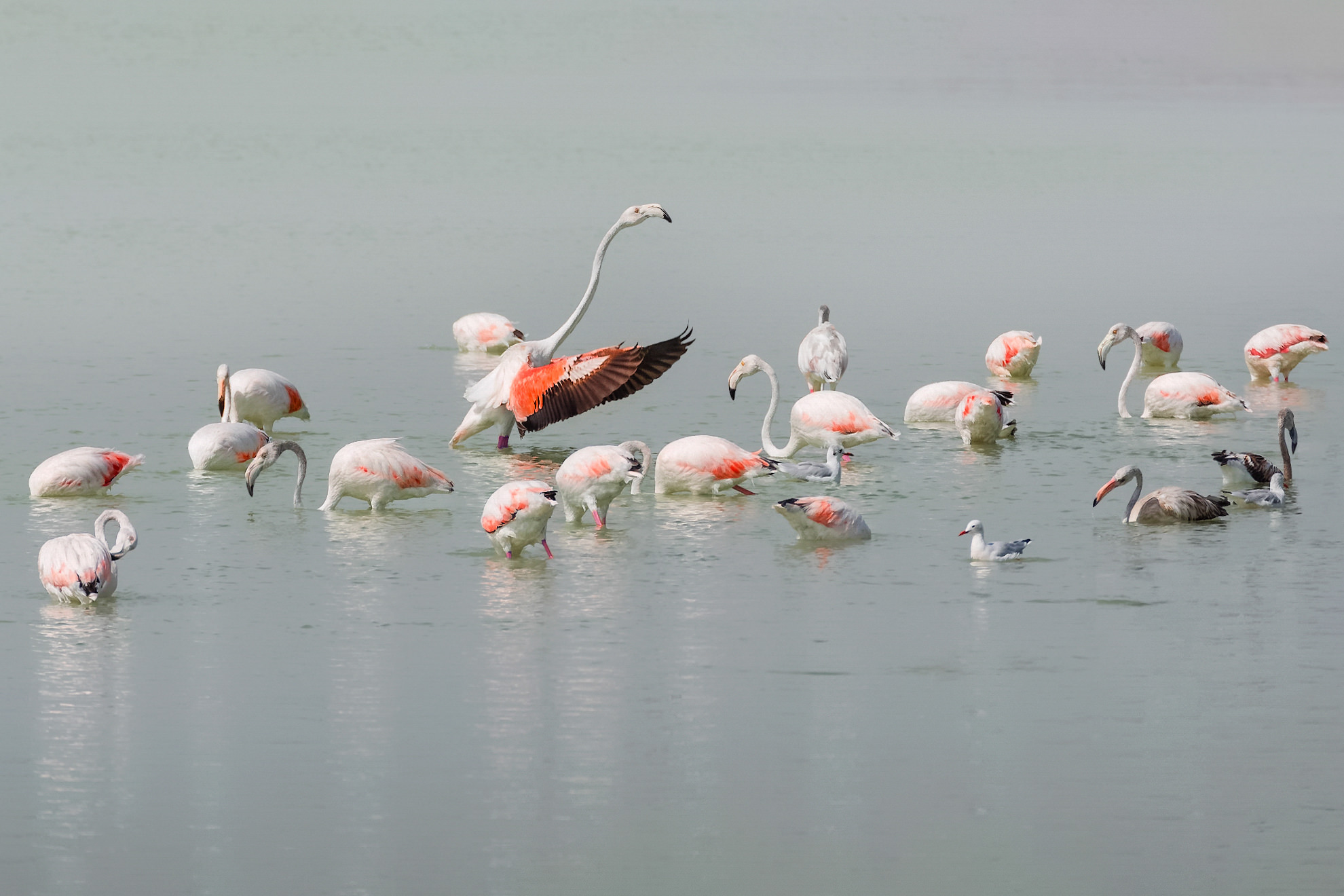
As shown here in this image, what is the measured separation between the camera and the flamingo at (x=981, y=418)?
1276 centimetres

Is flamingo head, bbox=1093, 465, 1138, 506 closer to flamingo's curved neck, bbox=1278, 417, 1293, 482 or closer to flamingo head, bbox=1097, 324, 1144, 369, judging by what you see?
flamingo's curved neck, bbox=1278, 417, 1293, 482

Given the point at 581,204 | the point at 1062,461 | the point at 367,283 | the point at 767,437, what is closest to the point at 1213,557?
the point at 1062,461

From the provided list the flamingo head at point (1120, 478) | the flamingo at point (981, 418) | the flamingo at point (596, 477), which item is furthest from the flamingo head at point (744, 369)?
the flamingo head at point (1120, 478)

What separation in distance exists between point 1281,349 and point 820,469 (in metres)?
5.75

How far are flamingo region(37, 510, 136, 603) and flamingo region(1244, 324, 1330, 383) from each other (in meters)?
10.2

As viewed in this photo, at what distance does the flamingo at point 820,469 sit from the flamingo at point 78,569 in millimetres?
4336

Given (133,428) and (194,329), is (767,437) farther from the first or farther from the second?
(194,329)

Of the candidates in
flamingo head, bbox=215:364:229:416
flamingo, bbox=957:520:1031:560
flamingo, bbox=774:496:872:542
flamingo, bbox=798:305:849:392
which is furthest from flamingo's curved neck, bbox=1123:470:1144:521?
flamingo head, bbox=215:364:229:416

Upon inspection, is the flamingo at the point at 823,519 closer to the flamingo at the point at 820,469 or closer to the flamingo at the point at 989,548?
the flamingo at the point at 989,548

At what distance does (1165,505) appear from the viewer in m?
10.5

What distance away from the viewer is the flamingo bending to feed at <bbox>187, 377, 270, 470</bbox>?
12039 mm

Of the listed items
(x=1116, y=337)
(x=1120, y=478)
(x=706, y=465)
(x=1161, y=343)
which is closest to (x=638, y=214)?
(x=706, y=465)

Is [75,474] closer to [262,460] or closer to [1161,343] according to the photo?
[262,460]

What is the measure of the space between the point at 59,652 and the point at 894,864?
12.9ft
